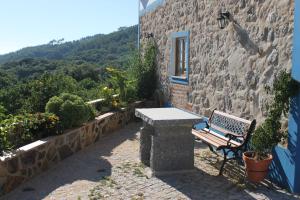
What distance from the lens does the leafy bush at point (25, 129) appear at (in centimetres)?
581

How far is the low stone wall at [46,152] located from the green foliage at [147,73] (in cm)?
229

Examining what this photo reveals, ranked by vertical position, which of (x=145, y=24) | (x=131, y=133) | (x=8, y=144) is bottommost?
(x=131, y=133)

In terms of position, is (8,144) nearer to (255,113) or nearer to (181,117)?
(181,117)

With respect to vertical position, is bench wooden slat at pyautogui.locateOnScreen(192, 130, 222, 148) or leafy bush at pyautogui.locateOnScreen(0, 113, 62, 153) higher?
leafy bush at pyautogui.locateOnScreen(0, 113, 62, 153)

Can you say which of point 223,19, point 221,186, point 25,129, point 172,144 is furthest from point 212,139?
point 25,129

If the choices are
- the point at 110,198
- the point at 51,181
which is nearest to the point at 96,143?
the point at 51,181

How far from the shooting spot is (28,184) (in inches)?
224

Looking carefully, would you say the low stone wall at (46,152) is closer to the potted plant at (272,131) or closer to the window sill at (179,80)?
the window sill at (179,80)

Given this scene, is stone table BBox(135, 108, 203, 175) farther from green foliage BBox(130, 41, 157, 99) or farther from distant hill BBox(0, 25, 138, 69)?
distant hill BBox(0, 25, 138, 69)

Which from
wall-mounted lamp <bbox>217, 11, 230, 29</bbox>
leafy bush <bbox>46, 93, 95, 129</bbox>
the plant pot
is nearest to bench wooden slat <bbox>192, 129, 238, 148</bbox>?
the plant pot

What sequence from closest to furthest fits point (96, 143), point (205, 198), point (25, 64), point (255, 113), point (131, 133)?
point (205, 198) < point (255, 113) < point (96, 143) < point (131, 133) < point (25, 64)

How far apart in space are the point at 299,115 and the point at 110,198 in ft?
8.92

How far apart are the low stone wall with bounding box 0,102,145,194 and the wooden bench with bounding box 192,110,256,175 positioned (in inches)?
91.4

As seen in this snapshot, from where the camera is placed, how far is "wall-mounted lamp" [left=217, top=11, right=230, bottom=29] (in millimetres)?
7129
